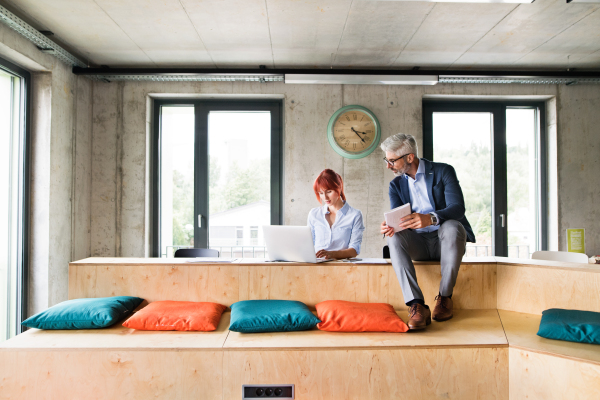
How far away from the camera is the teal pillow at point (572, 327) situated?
176 cm

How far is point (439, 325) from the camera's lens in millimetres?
2086

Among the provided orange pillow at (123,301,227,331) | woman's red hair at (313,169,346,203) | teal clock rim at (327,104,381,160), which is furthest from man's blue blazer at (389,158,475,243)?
teal clock rim at (327,104,381,160)

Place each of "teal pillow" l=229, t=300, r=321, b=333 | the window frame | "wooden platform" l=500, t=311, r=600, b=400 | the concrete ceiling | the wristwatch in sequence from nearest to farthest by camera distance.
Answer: "wooden platform" l=500, t=311, r=600, b=400 → "teal pillow" l=229, t=300, r=321, b=333 → the wristwatch → the concrete ceiling → the window frame

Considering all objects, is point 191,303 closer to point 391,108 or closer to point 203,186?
point 203,186

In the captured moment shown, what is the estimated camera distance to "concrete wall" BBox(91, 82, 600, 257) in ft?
14.2

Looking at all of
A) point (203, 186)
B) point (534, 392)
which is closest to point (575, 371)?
point (534, 392)

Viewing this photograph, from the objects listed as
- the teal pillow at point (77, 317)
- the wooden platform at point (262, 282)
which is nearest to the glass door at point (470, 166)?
the wooden platform at point (262, 282)

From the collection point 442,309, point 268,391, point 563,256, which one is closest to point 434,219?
point 442,309

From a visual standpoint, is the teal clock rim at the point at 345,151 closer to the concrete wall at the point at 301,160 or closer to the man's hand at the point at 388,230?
the concrete wall at the point at 301,160

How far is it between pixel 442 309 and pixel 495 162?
127 inches

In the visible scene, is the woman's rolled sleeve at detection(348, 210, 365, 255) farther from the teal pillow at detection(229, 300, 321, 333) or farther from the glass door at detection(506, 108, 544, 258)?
the glass door at detection(506, 108, 544, 258)

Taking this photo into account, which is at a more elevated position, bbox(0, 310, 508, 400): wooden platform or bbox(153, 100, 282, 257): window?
bbox(153, 100, 282, 257): window

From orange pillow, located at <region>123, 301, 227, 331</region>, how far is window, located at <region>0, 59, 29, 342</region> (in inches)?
85.3

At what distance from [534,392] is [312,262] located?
1293 mm
